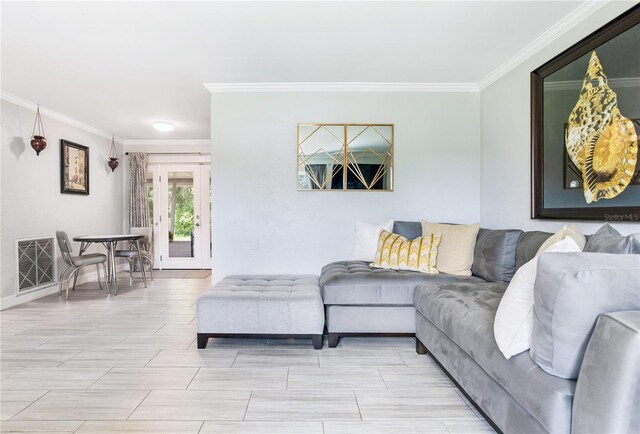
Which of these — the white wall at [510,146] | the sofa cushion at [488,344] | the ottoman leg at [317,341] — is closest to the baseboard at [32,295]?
the ottoman leg at [317,341]

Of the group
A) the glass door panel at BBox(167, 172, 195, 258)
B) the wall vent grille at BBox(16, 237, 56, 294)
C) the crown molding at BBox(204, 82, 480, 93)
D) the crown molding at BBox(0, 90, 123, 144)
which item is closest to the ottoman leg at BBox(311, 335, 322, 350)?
the crown molding at BBox(204, 82, 480, 93)

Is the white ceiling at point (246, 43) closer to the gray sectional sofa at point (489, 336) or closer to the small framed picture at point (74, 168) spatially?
the small framed picture at point (74, 168)

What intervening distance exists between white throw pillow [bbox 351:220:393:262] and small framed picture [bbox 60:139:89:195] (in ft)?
14.2

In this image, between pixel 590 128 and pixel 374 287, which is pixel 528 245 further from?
pixel 374 287

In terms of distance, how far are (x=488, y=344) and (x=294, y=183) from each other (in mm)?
2696

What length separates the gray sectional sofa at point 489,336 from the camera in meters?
1.11

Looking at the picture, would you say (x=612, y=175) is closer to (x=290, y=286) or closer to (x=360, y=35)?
(x=360, y=35)

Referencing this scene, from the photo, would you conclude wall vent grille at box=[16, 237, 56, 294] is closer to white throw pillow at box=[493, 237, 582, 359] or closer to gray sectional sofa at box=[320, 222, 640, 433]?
gray sectional sofa at box=[320, 222, 640, 433]

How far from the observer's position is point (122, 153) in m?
6.90

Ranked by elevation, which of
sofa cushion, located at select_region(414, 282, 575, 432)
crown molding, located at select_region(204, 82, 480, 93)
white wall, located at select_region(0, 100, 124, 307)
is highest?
crown molding, located at select_region(204, 82, 480, 93)

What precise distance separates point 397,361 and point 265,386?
986mm

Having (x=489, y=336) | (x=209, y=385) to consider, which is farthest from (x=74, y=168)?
(x=489, y=336)

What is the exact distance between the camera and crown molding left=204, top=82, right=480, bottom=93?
3916mm

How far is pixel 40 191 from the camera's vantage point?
482 cm
